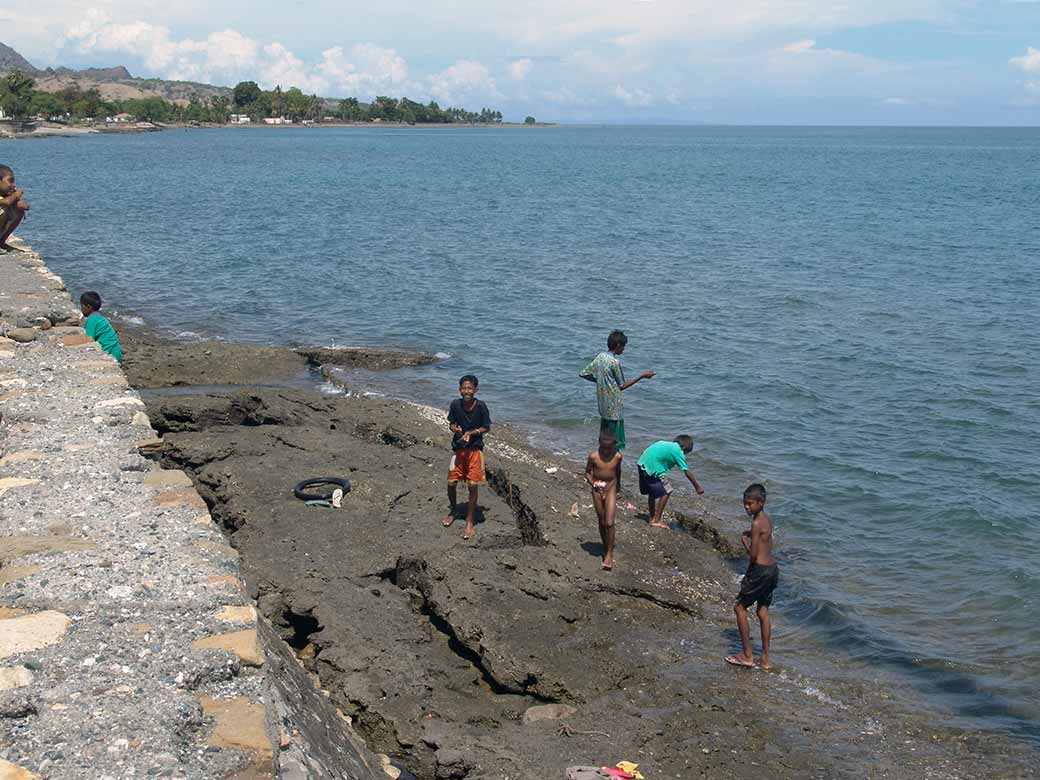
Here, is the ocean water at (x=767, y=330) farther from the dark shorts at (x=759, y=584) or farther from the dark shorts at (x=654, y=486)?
the dark shorts at (x=654, y=486)

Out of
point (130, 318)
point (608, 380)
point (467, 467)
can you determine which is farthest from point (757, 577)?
point (130, 318)

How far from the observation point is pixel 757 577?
889 centimetres

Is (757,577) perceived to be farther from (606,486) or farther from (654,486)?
(654,486)

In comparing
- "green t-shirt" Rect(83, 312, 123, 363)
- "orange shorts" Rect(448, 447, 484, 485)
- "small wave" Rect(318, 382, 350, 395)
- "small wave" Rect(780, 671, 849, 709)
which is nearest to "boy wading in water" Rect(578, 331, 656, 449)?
"orange shorts" Rect(448, 447, 484, 485)

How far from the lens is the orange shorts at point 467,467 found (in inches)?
404

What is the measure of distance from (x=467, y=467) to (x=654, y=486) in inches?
108

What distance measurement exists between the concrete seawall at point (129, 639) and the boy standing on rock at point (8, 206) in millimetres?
7923

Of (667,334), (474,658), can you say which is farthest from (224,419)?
(667,334)

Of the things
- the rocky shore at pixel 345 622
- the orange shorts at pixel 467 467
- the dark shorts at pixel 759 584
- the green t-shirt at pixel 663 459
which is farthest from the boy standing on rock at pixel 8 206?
the dark shorts at pixel 759 584

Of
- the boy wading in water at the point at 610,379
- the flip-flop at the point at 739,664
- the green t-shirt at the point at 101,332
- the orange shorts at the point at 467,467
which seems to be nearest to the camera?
the flip-flop at the point at 739,664

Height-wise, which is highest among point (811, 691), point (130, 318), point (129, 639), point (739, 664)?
point (129, 639)

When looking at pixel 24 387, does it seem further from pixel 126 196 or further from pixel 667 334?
pixel 126 196

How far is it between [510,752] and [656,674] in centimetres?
189

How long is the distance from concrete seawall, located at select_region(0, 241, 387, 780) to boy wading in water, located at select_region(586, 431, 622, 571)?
3.80 meters
